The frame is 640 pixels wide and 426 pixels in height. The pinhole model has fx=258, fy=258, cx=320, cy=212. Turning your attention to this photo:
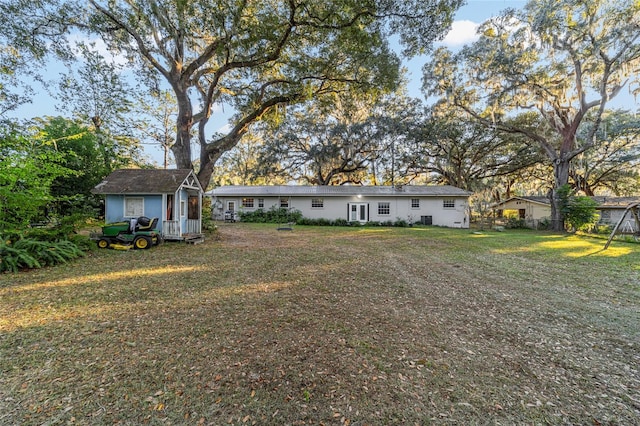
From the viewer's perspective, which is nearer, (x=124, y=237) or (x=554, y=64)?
(x=124, y=237)

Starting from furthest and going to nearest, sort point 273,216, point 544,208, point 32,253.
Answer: point 544,208 < point 273,216 < point 32,253

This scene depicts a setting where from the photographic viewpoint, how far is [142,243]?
907 centimetres

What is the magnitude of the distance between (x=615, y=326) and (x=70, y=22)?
1842cm

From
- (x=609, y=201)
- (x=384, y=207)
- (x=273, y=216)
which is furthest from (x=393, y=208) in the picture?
(x=609, y=201)

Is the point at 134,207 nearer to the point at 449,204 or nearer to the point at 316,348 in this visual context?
the point at 316,348

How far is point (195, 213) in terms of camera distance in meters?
12.2

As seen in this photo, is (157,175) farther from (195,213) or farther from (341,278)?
(341,278)

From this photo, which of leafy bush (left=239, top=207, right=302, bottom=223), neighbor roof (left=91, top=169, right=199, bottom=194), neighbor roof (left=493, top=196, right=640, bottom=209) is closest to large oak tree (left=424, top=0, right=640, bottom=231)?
neighbor roof (left=493, top=196, right=640, bottom=209)

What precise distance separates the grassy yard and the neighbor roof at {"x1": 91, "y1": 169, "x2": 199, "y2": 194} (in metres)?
4.51

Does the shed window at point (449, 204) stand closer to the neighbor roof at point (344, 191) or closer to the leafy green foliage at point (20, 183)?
the neighbor roof at point (344, 191)

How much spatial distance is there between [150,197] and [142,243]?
2.06 metres

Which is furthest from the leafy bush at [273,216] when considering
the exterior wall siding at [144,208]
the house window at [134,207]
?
the house window at [134,207]

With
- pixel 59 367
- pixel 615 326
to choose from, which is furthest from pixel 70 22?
pixel 615 326

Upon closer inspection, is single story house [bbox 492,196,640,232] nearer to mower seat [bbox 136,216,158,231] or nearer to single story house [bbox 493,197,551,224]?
single story house [bbox 493,197,551,224]
